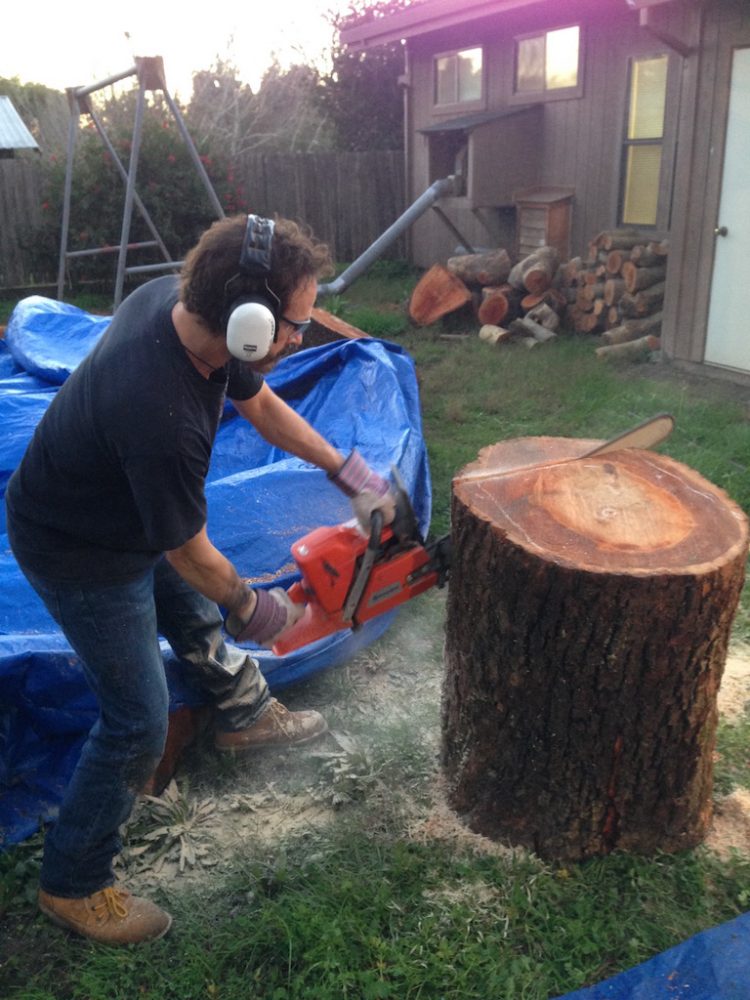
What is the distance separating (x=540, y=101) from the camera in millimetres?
9617

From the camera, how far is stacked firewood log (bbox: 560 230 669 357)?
307 inches

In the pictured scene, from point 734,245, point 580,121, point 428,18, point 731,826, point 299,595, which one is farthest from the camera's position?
point 428,18

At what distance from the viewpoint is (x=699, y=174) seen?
22.5ft

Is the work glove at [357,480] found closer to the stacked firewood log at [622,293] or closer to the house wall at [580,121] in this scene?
the stacked firewood log at [622,293]

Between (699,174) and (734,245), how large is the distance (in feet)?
2.15

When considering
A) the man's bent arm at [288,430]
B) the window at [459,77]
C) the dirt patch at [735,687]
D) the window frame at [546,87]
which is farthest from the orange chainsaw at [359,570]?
the window at [459,77]

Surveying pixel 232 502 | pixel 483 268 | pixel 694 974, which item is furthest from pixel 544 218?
pixel 694 974

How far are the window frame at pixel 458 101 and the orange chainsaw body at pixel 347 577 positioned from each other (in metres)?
9.61

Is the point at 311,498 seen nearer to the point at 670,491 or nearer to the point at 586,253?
the point at 670,491

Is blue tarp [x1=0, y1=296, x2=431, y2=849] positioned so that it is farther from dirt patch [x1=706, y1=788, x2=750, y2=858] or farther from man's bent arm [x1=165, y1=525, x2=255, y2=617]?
dirt patch [x1=706, y1=788, x2=750, y2=858]

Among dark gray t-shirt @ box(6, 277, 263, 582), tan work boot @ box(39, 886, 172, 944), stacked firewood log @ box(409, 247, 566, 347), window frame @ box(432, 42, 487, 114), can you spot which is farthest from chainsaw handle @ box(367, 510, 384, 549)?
window frame @ box(432, 42, 487, 114)

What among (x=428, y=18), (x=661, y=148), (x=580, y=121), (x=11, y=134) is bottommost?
(x=661, y=148)

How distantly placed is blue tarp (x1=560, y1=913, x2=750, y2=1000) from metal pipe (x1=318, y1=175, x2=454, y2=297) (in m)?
7.14

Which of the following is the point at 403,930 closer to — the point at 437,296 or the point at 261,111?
the point at 437,296
